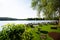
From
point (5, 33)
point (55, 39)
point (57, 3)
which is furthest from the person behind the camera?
point (57, 3)

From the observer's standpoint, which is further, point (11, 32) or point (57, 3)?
point (57, 3)

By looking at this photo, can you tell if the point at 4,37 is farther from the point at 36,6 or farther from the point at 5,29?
the point at 36,6

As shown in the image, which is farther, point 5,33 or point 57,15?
point 57,15

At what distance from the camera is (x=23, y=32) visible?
19.7ft

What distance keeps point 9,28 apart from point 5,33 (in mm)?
216

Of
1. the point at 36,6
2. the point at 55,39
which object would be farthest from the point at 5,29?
the point at 36,6

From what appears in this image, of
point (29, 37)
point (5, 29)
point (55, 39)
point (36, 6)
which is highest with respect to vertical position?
point (36, 6)

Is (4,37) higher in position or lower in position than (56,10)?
lower

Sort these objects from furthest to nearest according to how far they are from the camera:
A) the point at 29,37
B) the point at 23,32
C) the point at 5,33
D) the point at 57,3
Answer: the point at 57,3, the point at 29,37, the point at 23,32, the point at 5,33

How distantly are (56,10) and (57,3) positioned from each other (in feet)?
4.00

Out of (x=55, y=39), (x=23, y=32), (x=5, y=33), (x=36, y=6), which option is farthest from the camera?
(x=36, y=6)

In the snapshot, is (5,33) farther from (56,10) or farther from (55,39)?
(56,10)

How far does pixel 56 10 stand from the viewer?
1945 centimetres

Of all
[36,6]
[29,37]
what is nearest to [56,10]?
[36,6]
